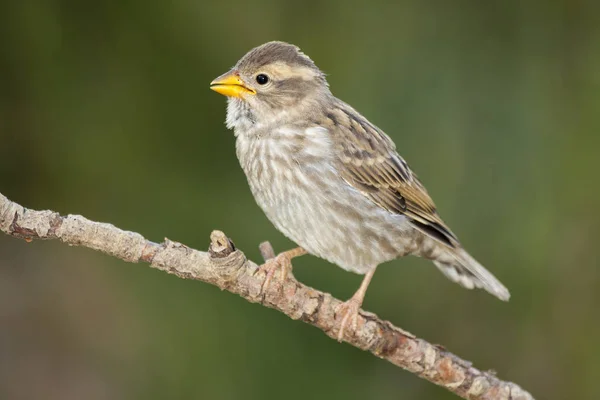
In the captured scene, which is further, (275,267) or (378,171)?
(378,171)

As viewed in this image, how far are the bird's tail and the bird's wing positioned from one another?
0.61 feet

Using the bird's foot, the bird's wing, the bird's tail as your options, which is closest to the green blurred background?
the bird's tail

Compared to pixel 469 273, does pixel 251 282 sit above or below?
below

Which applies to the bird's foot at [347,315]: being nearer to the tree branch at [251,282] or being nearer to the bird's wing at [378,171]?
the tree branch at [251,282]

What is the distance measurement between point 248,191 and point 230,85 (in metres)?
1.79

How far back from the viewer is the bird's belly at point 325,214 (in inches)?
204

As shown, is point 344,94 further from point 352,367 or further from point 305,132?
point 352,367

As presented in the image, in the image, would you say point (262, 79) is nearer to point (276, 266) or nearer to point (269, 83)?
point (269, 83)

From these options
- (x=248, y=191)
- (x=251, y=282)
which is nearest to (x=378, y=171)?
(x=251, y=282)

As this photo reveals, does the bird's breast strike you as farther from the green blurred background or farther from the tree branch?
the green blurred background

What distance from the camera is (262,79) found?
17.2 feet

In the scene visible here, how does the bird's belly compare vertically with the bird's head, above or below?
below

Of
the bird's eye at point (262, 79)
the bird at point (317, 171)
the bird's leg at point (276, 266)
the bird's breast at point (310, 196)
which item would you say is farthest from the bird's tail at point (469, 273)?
the bird's eye at point (262, 79)

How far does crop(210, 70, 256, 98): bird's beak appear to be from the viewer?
16.7ft
